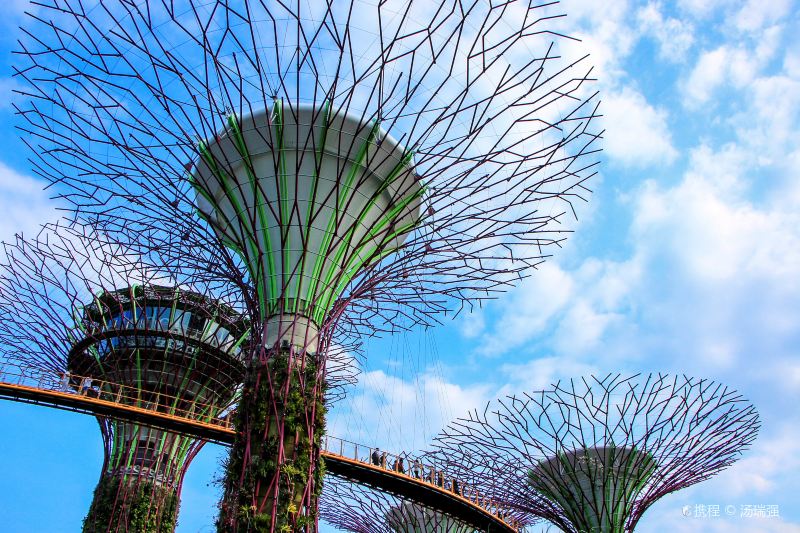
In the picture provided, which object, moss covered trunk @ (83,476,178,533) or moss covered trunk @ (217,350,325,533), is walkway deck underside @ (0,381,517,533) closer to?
moss covered trunk @ (83,476,178,533)

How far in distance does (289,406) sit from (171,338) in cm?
1696

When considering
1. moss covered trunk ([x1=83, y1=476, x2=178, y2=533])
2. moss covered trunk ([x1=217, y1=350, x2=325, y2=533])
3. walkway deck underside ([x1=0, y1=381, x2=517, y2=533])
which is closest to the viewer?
moss covered trunk ([x1=217, y1=350, x2=325, y2=533])

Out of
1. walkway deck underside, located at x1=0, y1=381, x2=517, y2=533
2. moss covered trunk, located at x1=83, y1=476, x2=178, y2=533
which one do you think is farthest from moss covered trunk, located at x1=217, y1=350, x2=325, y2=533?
moss covered trunk, located at x1=83, y1=476, x2=178, y2=533

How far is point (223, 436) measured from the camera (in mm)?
24047

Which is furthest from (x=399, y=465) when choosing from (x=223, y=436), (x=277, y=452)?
(x=277, y=452)

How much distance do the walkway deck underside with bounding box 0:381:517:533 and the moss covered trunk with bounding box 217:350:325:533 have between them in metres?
6.59

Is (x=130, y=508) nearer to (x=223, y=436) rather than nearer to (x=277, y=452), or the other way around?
(x=223, y=436)

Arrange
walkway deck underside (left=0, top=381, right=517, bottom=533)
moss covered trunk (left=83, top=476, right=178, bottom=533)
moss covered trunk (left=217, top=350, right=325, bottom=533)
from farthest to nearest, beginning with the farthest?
moss covered trunk (left=83, top=476, right=178, bottom=533), walkway deck underside (left=0, top=381, right=517, bottom=533), moss covered trunk (left=217, top=350, right=325, bottom=533)

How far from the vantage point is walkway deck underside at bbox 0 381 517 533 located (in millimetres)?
22531

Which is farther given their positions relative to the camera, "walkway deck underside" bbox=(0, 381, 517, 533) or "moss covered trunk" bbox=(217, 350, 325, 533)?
"walkway deck underside" bbox=(0, 381, 517, 533)

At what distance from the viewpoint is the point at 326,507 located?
34031 mm

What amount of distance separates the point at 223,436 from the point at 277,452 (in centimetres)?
1024

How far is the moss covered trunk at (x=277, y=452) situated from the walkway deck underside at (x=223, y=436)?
659 centimetres

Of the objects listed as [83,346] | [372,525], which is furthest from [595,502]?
[83,346]
